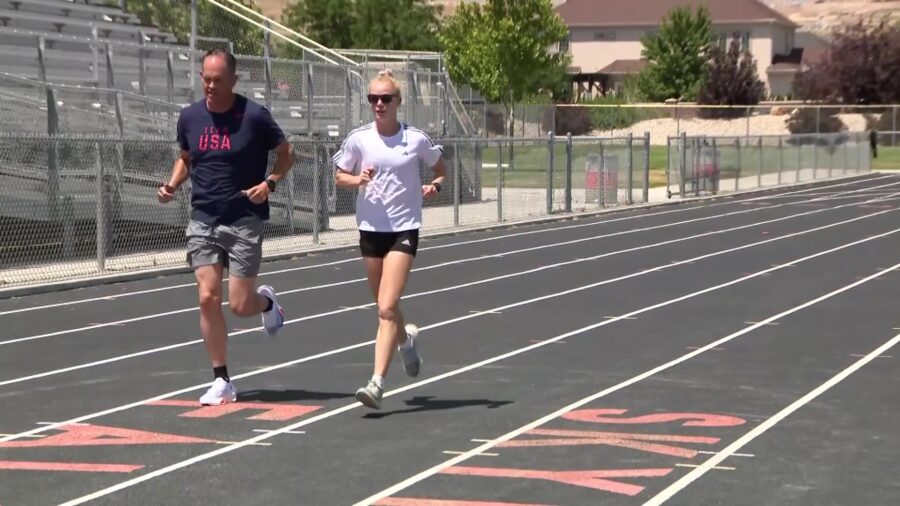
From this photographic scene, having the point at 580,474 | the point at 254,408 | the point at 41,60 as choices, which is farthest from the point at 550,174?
the point at 580,474

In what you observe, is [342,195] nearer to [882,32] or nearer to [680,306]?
[680,306]

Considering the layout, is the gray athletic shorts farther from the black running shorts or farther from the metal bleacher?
the metal bleacher

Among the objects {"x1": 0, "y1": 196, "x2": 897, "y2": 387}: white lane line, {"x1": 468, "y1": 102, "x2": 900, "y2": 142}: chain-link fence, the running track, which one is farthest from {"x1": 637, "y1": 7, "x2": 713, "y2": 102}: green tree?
the running track

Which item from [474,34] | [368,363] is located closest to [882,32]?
[474,34]

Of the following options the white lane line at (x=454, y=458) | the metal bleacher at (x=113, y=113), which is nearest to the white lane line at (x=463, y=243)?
the metal bleacher at (x=113, y=113)

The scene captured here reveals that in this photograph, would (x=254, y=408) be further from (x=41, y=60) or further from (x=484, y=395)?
(x=41, y=60)

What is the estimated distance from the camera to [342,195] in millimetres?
29453

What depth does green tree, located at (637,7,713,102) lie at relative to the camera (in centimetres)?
9469

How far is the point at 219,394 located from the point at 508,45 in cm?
5299

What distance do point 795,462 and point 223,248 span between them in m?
3.57

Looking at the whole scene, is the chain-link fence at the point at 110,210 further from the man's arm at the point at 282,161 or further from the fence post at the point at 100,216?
the man's arm at the point at 282,161

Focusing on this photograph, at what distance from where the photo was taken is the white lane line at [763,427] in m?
6.88

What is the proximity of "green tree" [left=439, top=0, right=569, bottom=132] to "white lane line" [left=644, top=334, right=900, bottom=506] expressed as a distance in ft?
159

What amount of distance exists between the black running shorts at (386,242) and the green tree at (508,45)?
50.6 m
